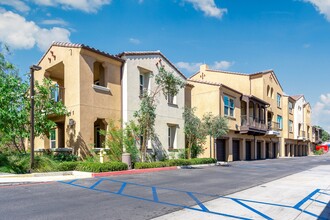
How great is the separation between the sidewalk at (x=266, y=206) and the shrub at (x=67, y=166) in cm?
885

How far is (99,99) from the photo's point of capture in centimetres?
1852

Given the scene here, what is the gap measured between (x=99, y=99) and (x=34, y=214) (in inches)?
465

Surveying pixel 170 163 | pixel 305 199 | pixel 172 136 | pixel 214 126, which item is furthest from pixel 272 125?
pixel 305 199

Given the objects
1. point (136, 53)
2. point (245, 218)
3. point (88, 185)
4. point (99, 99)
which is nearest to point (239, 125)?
point (136, 53)

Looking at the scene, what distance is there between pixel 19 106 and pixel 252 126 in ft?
77.8

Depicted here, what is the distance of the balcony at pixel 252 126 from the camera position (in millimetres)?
30927

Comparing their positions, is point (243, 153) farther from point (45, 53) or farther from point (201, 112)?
point (45, 53)

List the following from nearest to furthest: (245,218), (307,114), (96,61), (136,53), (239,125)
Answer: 1. (245,218)
2. (96,61)
3. (136,53)
4. (239,125)
5. (307,114)

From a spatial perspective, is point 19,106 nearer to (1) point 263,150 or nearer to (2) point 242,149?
(2) point 242,149

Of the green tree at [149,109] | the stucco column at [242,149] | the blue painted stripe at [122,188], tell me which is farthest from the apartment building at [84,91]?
the stucco column at [242,149]

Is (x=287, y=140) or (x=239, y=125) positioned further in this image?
(x=287, y=140)

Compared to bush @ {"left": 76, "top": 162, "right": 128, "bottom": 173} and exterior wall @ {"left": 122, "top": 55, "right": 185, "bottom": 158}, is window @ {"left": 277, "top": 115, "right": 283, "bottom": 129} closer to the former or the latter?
exterior wall @ {"left": 122, "top": 55, "right": 185, "bottom": 158}

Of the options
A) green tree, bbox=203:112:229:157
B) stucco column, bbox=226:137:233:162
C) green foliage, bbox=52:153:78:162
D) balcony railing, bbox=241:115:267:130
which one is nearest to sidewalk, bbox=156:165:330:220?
green foliage, bbox=52:153:78:162

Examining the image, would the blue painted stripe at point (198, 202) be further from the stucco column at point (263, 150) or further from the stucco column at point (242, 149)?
the stucco column at point (263, 150)
